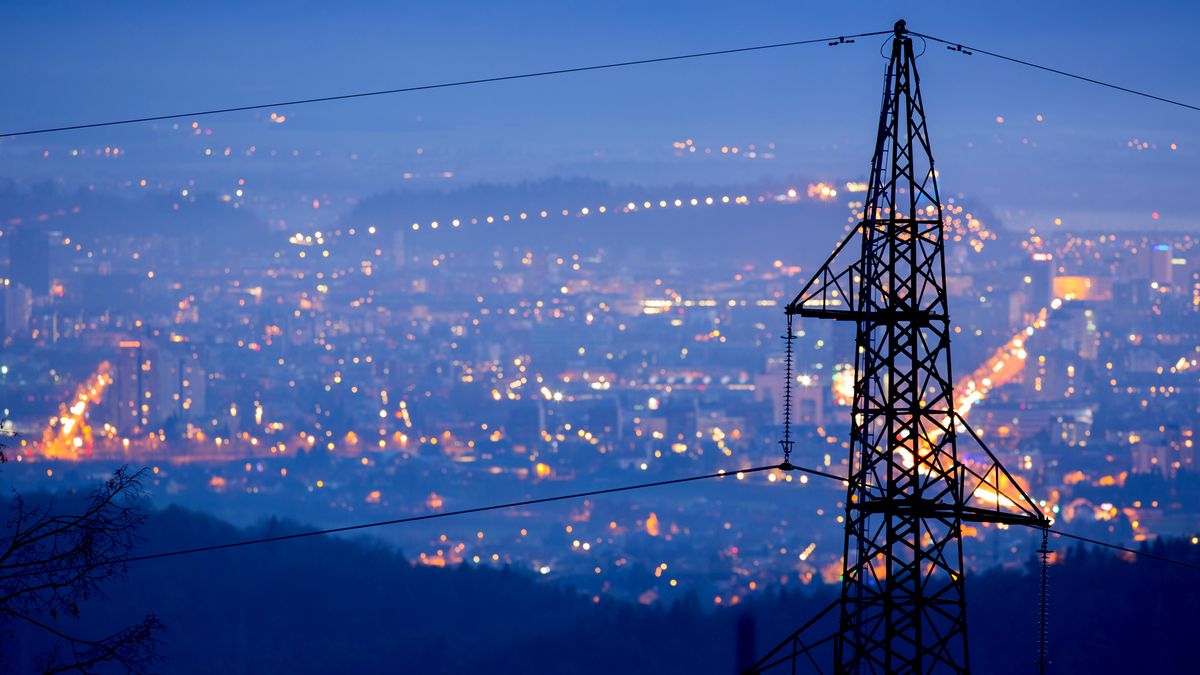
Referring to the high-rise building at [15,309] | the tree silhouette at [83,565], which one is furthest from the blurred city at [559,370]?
the tree silhouette at [83,565]

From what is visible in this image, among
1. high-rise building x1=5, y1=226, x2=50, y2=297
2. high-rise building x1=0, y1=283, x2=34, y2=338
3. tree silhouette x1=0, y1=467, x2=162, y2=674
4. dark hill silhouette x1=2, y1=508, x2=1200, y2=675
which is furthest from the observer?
high-rise building x1=5, y1=226, x2=50, y2=297

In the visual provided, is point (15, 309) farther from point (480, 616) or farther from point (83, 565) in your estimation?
point (83, 565)

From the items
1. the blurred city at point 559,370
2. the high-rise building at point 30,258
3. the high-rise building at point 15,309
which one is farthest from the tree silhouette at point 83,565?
the high-rise building at point 30,258

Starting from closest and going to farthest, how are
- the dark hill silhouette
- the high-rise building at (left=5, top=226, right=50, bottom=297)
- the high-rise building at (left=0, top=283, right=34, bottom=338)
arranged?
the dark hill silhouette, the high-rise building at (left=0, top=283, right=34, bottom=338), the high-rise building at (left=5, top=226, right=50, bottom=297)

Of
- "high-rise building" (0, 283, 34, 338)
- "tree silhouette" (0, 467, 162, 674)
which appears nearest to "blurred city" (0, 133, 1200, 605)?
"high-rise building" (0, 283, 34, 338)

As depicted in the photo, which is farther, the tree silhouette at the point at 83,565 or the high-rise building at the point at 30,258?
the high-rise building at the point at 30,258

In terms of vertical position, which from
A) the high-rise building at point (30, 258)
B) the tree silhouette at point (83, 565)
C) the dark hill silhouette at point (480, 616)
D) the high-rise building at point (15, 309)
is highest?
the high-rise building at point (30, 258)

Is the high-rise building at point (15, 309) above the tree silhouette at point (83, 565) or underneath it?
underneath

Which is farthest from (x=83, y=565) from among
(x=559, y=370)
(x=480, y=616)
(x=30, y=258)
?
(x=30, y=258)

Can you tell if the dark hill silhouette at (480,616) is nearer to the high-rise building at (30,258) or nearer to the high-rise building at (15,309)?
the high-rise building at (15,309)

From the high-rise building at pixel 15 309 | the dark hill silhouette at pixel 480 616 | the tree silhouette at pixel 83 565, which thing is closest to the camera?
the tree silhouette at pixel 83 565

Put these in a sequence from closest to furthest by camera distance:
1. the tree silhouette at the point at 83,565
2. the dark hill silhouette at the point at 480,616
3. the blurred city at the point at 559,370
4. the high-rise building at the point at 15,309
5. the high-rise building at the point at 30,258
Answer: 1. the tree silhouette at the point at 83,565
2. the dark hill silhouette at the point at 480,616
3. the blurred city at the point at 559,370
4. the high-rise building at the point at 15,309
5. the high-rise building at the point at 30,258

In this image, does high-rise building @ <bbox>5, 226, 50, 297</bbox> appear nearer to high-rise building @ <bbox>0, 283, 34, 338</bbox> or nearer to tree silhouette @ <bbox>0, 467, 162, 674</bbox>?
high-rise building @ <bbox>0, 283, 34, 338</bbox>
